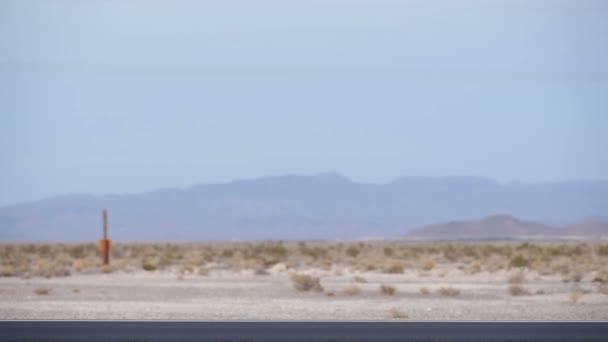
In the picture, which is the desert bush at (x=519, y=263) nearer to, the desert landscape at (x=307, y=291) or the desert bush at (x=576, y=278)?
the desert landscape at (x=307, y=291)

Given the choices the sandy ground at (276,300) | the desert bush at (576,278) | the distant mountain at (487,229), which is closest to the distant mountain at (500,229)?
the distant mountain at (487,229)

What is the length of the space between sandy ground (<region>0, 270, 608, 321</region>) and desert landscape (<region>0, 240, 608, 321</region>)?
3cm

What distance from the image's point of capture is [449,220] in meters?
195

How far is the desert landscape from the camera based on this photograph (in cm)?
2803

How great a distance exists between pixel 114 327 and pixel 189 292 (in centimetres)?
1398

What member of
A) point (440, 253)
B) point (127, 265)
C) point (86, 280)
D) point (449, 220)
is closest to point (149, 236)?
point (449, 220)

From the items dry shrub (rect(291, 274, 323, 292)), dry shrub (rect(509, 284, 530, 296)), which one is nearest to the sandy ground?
dry shrub (rect(509, 284, 530, 296))

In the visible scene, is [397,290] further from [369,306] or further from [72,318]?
[72,318]

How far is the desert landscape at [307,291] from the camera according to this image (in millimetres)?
28031

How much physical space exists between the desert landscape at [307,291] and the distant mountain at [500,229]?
11534 centimetres

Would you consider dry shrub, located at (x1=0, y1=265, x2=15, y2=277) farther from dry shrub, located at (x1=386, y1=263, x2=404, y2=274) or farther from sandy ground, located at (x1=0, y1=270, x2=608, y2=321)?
dry shrub, located at (x1=386, y1=263, x2=404, y2=274)

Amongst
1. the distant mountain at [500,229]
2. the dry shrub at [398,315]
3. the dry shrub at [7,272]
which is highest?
the distant mountain at [500,229]

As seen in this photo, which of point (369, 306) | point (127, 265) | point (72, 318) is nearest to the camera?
point (72, 318)

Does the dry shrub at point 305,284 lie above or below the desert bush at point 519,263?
below
